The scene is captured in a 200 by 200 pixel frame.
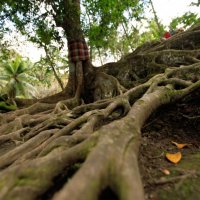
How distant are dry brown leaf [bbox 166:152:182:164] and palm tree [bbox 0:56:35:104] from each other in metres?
21.0

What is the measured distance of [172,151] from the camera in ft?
8.20

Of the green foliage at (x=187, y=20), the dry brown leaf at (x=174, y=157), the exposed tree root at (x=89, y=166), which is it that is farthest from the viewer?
the green foliage at (x=187, y=20)

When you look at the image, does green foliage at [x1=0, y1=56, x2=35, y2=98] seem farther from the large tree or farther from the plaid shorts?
the large tree

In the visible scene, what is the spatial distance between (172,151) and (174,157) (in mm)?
→ 244

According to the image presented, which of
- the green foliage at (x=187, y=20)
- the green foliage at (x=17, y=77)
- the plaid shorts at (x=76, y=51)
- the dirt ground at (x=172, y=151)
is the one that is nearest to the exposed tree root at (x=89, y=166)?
the dirt ground at (x=172, y=151)

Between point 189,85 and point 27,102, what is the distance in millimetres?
4470

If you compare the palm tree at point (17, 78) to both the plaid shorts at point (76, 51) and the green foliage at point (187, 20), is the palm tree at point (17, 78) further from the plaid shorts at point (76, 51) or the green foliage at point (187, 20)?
the plaid shorts at point (76, 51)

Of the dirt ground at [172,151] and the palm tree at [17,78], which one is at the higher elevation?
the palm tree at [17,78]

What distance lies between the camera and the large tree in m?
1.24

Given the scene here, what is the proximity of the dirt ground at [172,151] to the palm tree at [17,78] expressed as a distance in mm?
20290

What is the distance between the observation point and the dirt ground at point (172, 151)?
171 cm

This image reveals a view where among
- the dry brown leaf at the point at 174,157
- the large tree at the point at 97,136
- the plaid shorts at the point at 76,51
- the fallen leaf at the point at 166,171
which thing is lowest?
the dry brown leaf at the point at 174,157

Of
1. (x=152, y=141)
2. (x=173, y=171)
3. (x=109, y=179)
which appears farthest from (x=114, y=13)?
(x=109, y=179)

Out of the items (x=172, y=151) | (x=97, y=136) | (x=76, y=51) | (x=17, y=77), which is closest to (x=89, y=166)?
(x=97, y=136)
